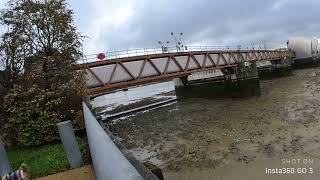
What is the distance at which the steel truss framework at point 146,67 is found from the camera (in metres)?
30.7

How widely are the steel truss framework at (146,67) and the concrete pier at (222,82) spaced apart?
2.86 metres

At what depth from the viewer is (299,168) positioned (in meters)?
13.1

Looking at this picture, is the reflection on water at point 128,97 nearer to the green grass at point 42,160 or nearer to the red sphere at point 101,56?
the red sphere at point 101,56

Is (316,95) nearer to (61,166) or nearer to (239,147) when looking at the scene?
(239,147)

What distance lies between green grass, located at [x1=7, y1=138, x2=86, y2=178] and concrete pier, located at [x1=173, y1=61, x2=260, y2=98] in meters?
38.5

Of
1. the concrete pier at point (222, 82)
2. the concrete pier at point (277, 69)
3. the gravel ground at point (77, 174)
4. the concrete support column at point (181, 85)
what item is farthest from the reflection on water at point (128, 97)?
the gravel ground at point (77, 174)

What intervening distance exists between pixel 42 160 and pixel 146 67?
25.5 metres

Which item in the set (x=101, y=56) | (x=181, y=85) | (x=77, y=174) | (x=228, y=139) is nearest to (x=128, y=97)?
(x=181, y=85)

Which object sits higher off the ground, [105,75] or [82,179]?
[105,75]

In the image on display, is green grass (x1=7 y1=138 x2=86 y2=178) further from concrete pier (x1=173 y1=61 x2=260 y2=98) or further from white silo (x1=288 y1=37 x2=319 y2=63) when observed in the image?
white silo (x1=288 y1=37 x2=319 y2=63)

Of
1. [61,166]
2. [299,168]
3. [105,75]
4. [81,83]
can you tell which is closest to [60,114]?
[81,83]

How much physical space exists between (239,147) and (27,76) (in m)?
10.4

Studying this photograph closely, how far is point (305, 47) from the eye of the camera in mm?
94938

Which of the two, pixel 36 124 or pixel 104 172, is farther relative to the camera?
pixel 36 124
